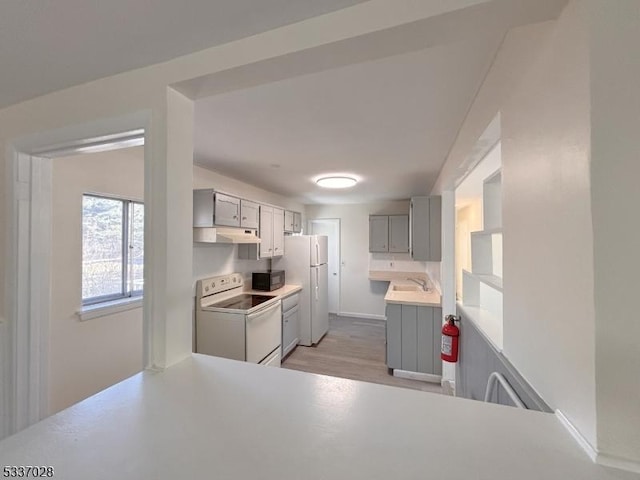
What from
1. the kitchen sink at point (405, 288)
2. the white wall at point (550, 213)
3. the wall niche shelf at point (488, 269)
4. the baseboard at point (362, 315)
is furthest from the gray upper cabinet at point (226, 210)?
the baseboard at point (362, 315)

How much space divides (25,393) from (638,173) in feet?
8.87

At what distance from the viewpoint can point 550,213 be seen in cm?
74

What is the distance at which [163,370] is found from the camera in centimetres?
101

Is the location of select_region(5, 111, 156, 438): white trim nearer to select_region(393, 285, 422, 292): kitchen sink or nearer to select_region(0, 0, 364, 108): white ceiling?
select_region(0, 0, 364, 108): white ceiling

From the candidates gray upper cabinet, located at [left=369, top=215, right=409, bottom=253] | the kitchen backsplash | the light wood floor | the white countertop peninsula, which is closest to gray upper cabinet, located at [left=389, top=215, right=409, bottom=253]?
gray upper cabinet, located at [left=369, top=215, right=409, bottom=253]

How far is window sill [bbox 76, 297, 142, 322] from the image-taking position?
2043 mm

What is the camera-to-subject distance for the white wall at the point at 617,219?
0.55 metres

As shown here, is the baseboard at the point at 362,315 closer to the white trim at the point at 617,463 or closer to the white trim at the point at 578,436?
the white trim at the point at 578,436

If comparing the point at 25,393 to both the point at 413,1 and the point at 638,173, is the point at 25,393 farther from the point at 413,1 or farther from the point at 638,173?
the point at 638,173

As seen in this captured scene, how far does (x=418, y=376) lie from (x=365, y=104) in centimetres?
302

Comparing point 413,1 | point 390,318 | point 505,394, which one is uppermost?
point 413,1

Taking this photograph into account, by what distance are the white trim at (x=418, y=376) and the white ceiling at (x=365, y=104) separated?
2355 mm

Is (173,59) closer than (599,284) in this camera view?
No

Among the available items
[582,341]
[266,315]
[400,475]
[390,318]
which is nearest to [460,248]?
[390,318]
